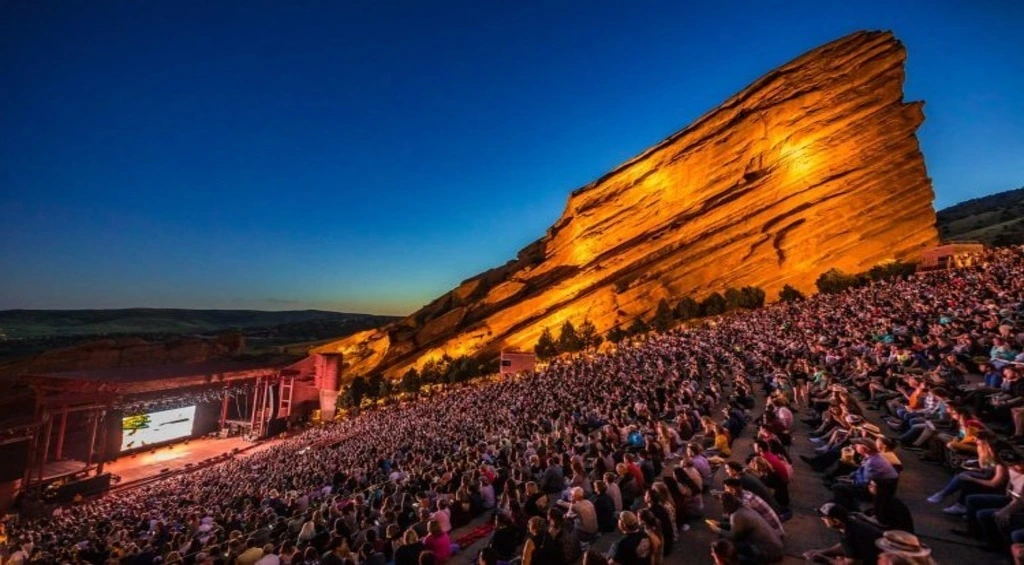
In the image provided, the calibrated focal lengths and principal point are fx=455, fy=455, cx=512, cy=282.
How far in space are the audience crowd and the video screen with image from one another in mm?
23284

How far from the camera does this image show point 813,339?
19.3 m

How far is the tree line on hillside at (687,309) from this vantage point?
4322cm

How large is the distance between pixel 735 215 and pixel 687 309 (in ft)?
49.8

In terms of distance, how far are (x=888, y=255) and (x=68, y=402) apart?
7204 centimetres

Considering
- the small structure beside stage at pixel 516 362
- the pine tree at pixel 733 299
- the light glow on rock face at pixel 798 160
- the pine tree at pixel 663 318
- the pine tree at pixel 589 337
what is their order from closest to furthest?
the pine tree at pixel 733 299 → the pine tree at pixel 663 318 → the small structure beside stage at pixel 516 362 → the pine tree at pixel 589 337 → the light glow on rock face at pixel 798 160

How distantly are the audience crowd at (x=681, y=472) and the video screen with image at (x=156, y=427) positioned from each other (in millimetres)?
23284

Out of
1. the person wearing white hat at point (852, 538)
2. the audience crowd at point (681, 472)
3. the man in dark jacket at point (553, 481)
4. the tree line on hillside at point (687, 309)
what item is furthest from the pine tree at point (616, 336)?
the person wearing white hat at point (852, 538)

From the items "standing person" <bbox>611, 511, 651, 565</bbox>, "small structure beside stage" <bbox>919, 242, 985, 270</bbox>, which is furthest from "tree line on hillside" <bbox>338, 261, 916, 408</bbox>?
"standing person" <bbox>611, 511, 651, 565</bbox>

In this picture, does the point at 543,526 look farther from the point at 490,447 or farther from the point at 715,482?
the point at 490,447

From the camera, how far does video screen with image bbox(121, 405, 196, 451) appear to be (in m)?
40.5

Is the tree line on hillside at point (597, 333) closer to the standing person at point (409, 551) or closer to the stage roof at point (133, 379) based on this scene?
the stage roof at point (133, 379)

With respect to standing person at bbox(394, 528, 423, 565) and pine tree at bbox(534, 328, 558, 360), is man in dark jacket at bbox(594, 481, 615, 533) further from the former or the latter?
pine tree at bbox(534, 328, 558, 360)

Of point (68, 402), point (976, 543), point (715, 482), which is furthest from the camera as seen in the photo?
point (68, 402)

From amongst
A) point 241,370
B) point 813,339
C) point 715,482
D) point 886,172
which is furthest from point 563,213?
point 715,482
